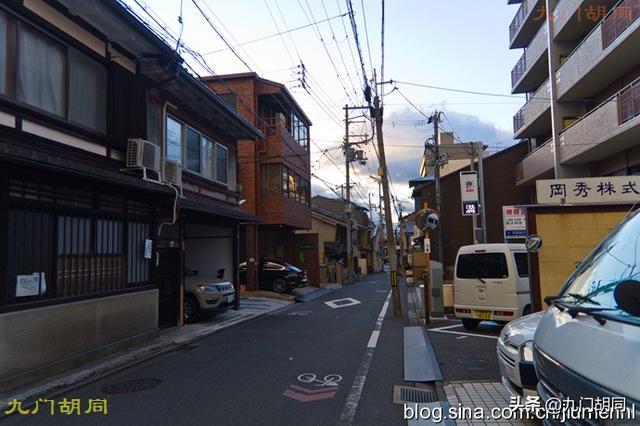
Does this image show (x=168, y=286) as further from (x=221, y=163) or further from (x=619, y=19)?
(x=619, y=19)

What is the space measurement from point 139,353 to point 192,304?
450 cm

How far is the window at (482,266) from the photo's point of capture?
11.8 meters

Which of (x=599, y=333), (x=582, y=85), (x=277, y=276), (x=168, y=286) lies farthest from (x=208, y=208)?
(x=582, y=85)

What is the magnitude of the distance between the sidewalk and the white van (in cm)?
618

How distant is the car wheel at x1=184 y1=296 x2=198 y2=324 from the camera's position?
1369 cm

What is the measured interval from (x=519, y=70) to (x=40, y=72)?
23.8 meters

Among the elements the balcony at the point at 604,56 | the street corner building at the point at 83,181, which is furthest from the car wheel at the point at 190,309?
the balcony at the point at 604,56

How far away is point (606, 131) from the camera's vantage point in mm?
15539

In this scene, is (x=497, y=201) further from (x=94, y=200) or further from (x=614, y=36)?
(x=94, y=200)

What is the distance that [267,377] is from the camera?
746 centimetres

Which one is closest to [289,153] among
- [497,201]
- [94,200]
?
[497,201]

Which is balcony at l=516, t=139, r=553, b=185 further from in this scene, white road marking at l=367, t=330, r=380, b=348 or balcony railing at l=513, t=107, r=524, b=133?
white road marking at l=367, t=330, r=380, b=348

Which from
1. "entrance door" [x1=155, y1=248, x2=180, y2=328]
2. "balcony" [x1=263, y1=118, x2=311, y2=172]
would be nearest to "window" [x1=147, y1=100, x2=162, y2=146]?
"entrance door" [x1=155, y1=248, x2=180, y2=328]

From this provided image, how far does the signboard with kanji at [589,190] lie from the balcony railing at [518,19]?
1547 cm
